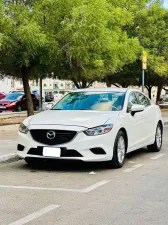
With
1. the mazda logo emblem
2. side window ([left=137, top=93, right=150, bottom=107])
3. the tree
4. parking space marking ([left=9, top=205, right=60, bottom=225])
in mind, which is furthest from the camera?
the tree

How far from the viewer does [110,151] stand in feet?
28.0

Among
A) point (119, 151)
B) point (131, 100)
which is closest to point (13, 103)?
point (131, 100)

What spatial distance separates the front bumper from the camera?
823 centimetres

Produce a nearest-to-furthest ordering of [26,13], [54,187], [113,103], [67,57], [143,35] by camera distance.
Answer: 1. [54,187]
2. [113,103]
3. [26,13]
4. [67,57]
5. [143,35]

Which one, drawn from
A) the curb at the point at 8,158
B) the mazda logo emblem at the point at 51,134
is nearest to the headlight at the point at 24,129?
the mazda logo emblem at the point at 51,134

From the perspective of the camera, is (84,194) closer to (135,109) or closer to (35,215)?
(35,215)

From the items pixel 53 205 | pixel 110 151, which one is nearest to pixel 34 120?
pixel 110 151

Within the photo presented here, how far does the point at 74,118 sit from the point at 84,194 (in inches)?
87.6

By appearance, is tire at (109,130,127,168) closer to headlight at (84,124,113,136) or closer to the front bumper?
the front bumper

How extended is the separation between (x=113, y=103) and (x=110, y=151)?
1.47 meters

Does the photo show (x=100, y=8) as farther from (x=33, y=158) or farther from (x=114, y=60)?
(x=33, y=158)

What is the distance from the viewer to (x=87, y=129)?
27.2 ft

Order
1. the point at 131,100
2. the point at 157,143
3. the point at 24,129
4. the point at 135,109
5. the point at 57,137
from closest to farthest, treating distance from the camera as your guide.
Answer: the point at 57,137 → the point at 24,129 → the point at 135,109 → the point at 131,100 → the point at 157,143

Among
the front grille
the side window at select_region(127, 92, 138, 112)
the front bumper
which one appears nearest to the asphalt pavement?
the front bumper
